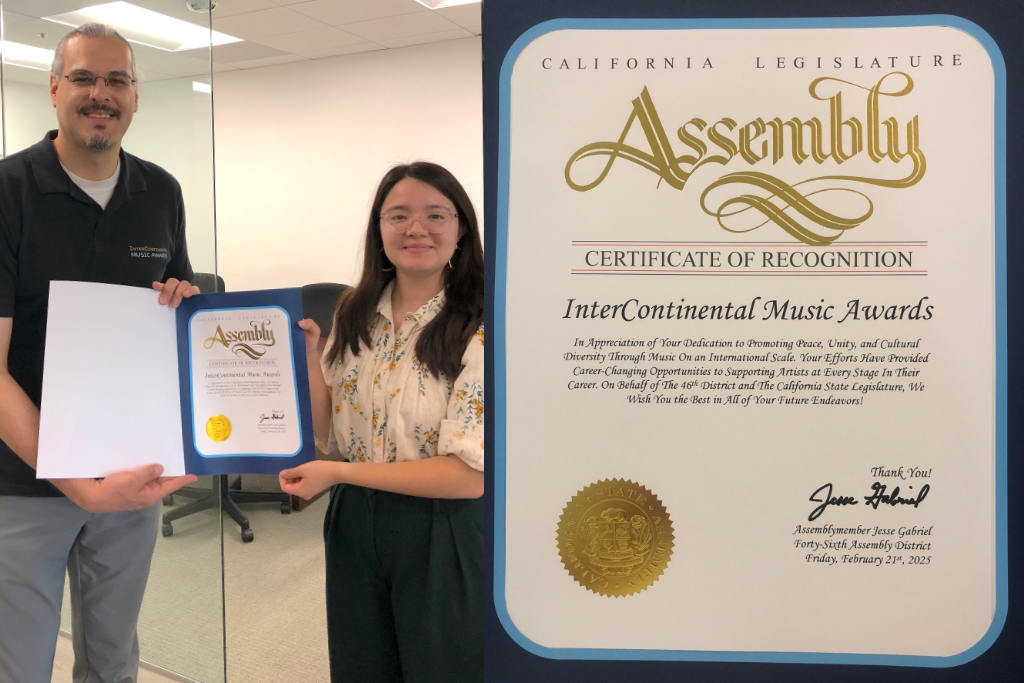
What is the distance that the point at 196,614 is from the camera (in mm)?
2355

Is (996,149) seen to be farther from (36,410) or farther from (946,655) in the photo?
(36,410)

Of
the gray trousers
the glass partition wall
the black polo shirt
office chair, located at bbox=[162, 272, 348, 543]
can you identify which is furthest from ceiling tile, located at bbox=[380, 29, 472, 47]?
the gray trousers

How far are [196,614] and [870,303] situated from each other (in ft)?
Answer: 7.80

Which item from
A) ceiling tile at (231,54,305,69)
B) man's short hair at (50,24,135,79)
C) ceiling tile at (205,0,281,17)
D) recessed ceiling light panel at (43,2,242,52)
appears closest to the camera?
man's short hair at (50,24,135,79)

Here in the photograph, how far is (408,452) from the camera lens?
141cm

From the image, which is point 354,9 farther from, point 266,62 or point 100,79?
point 100,79

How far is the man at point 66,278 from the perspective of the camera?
58.4 inches

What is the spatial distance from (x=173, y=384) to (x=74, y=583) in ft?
2.43

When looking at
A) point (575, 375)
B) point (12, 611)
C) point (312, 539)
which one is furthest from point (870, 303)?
point (312, 539)

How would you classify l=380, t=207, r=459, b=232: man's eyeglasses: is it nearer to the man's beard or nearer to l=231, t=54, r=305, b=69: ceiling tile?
the man's beard

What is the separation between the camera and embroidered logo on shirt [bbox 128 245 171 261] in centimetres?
165

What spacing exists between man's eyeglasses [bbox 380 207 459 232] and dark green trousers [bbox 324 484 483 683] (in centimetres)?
54

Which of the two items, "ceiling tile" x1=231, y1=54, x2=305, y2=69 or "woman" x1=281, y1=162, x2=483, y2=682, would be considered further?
"ceiling tile" x1=231, y1=54, x2=305, y2=69

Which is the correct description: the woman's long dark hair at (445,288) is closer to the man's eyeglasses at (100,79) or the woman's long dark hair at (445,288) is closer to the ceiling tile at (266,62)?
the man's eyeglasses at (100,79)
